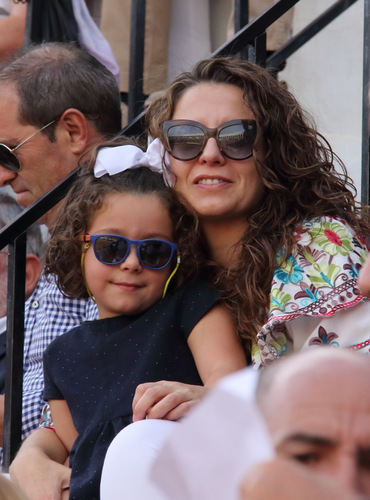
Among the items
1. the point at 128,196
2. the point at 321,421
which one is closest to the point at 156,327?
the point at 128,196

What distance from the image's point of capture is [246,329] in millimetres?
2775

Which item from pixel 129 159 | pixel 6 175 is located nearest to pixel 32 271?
pixel 6 175

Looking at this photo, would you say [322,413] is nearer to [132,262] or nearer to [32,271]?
[132,262]

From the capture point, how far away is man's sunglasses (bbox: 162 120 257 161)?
2871 millimetres

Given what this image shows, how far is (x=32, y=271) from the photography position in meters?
3.98

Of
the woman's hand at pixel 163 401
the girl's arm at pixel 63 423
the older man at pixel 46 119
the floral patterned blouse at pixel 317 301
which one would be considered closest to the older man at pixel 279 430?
the woman's hand at pixel 163 401

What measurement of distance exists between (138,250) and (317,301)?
2.02 feet

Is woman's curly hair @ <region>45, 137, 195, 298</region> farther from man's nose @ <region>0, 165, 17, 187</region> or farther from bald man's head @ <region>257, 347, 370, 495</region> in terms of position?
bald man's head @ <region>257, 347, 370, 495</region>

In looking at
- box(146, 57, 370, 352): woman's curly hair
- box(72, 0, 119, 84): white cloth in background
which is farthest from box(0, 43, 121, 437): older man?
box(146, 57, 370, 352): woman's curly hair

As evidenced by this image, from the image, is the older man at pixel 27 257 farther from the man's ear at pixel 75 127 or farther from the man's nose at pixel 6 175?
the man's ear at pixel 75 127

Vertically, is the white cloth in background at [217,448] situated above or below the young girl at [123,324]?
above

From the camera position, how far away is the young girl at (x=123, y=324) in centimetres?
277

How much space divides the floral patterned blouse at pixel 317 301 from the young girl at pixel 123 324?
0.54 feet

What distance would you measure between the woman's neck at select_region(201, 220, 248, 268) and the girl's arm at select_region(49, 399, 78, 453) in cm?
68
